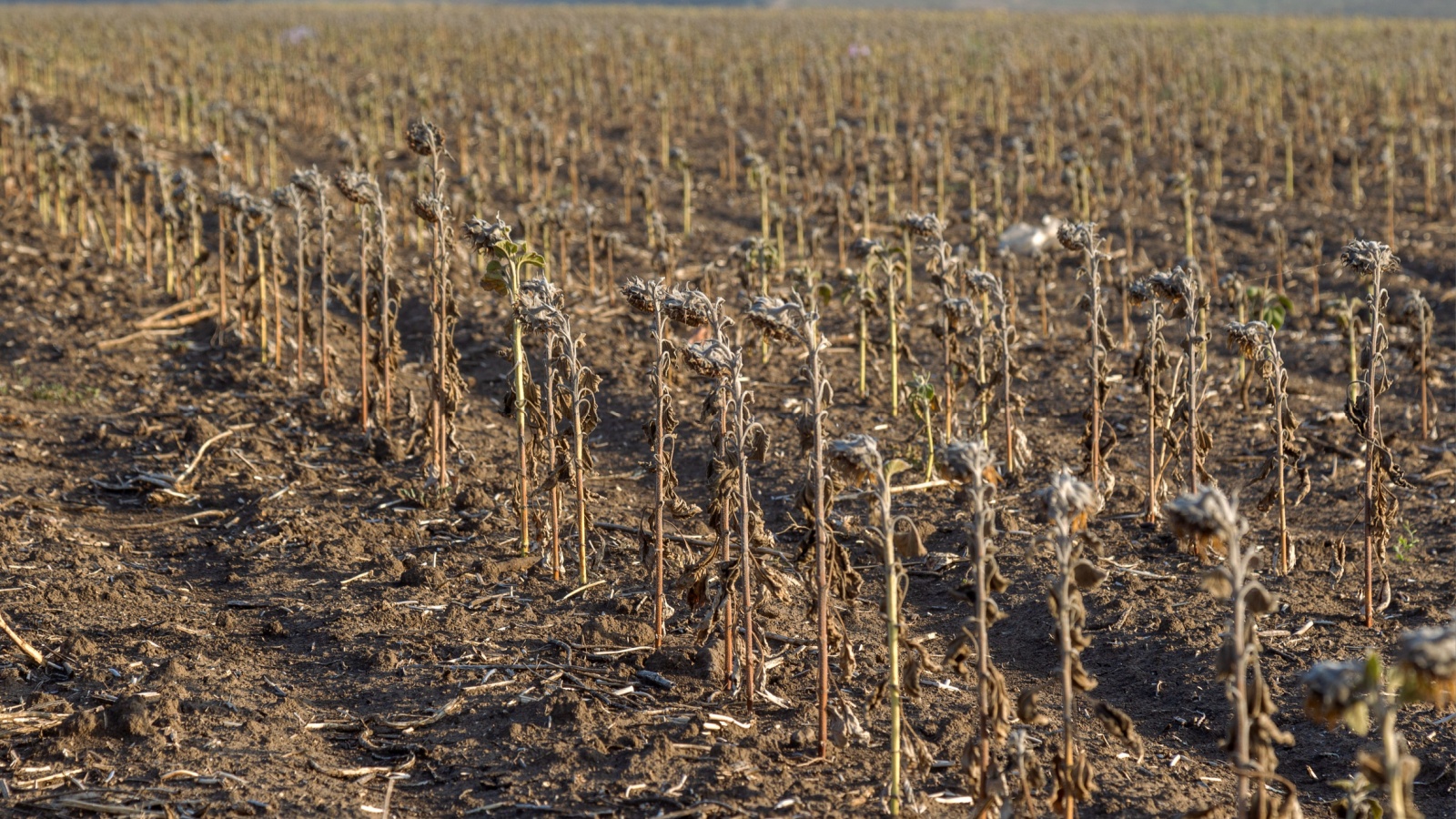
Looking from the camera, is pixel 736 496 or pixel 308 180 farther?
pixel 308 180

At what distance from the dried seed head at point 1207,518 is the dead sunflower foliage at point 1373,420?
315cm

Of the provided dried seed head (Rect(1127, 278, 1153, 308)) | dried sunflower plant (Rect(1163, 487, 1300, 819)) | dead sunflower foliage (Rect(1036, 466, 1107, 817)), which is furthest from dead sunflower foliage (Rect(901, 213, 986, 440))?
dried sunflower plant (Rect(1163, 487, 1300, 819))

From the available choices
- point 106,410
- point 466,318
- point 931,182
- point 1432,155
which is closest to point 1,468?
point 106,410

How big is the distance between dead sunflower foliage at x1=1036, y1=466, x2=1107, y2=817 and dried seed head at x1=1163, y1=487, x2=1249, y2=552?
416 mm

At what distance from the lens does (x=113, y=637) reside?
21.3 feet

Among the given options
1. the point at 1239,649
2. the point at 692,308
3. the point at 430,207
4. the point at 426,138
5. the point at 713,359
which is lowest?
the point at 1239,649

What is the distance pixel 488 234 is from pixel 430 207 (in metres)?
0.88

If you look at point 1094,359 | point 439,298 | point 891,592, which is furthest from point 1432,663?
point 439,298

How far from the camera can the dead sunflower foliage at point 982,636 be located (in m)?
4.61

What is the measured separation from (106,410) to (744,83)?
21337 millimetres

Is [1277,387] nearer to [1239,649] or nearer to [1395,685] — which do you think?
[1239,649]

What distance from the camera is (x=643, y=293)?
652 centimetres

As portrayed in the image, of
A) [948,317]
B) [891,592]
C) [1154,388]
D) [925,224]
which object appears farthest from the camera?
[925,224]

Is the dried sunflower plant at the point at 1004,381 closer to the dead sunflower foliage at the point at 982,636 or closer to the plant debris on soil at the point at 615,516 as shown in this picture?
the plant debris on soil at the point at 615,516
